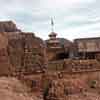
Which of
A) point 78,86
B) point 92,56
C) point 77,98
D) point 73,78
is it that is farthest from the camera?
point 92,56

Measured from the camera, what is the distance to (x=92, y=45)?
22.3 meters

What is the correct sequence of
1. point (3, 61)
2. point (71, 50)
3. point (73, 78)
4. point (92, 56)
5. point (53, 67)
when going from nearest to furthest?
point (3, 61)
point (73, 78)
point (53, 67)
point (92, 56)
point (71, 50)

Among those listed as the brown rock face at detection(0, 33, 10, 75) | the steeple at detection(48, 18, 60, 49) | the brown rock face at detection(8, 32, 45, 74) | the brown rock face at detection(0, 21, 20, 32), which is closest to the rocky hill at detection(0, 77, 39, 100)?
the brown rock face at detection(0, 33, 10, 75)

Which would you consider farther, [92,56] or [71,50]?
[71,50]

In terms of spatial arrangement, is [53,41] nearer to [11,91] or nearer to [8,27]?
[8,27]

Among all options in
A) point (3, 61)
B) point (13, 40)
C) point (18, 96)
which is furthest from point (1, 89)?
point (13, 40)

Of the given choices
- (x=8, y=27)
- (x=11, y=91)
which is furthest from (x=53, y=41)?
(x=11, y=91)

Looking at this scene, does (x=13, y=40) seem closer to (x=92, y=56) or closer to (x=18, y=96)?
(x=18, y=96)

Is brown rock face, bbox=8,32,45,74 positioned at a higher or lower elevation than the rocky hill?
higher

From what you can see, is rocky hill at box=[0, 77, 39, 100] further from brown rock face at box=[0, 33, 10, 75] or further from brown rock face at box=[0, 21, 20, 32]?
brown rock face at box=[0, 21, 20, 32]

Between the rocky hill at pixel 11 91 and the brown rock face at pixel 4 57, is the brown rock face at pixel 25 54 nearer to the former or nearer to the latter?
the brown rock face at pixel 4 57

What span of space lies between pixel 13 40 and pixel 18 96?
11.7 ft

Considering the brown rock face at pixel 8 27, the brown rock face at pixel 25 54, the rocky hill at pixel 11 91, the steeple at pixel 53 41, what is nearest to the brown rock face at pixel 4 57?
the brown rock face at pixel 25 54

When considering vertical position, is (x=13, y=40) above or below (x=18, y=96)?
above
